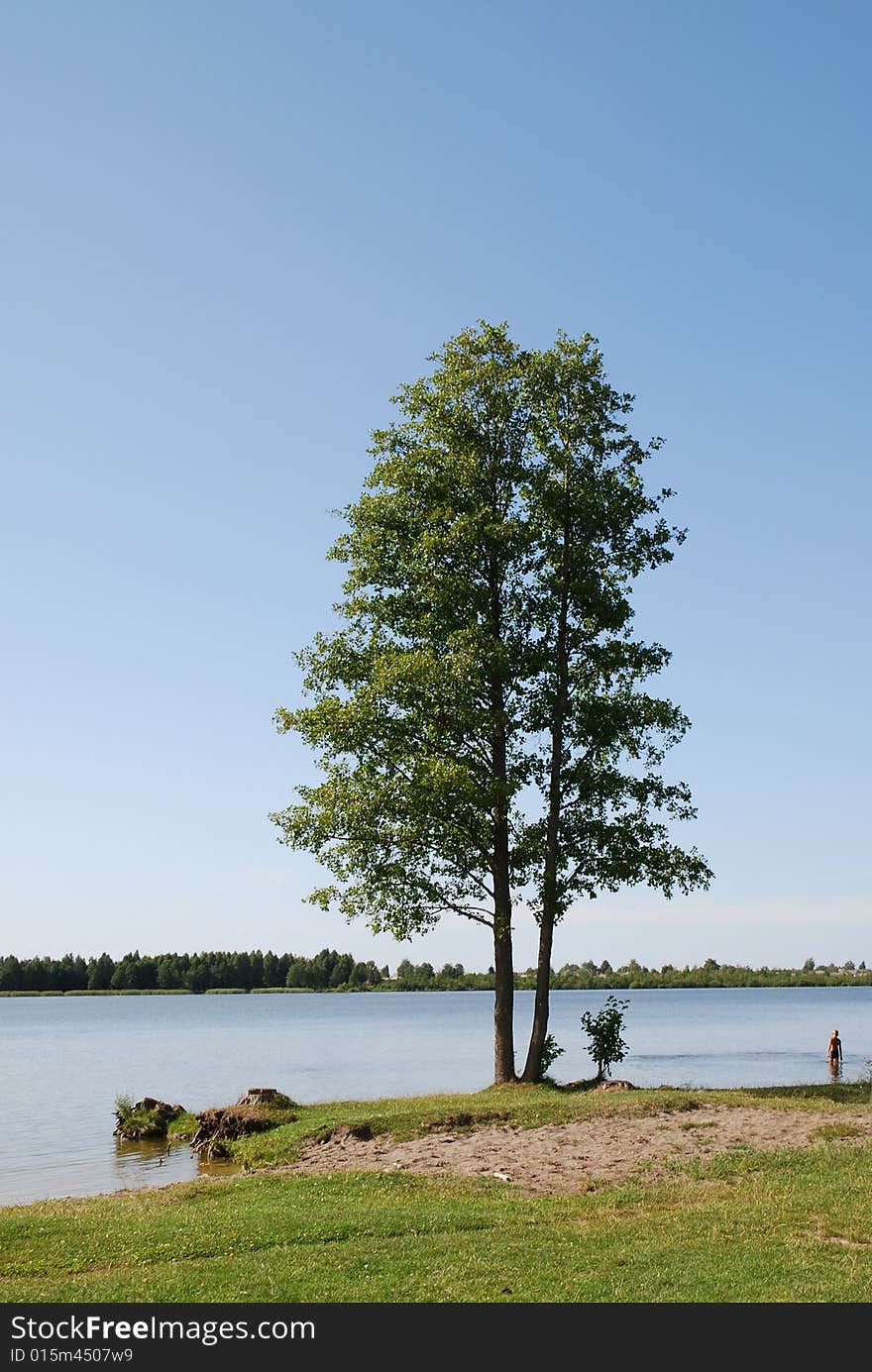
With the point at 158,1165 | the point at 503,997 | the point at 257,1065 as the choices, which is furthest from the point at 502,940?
the point at 257,1065

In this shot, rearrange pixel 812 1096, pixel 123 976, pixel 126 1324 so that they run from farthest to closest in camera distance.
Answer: pixel 123 976 → pixel 812 1096 → pixel 126 1324

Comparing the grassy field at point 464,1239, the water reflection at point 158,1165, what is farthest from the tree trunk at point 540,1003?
the grassy field at point 464,1239

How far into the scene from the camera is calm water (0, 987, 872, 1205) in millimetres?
27219

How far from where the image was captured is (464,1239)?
42.8 feet

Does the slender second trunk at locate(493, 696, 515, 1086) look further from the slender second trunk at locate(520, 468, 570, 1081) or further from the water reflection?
the water reflection

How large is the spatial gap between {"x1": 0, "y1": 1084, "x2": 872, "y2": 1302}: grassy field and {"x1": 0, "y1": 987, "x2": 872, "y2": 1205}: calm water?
8.18m

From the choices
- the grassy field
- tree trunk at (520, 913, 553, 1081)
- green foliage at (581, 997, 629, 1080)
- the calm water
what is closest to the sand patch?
the grassy field

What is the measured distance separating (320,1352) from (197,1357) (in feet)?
3.38

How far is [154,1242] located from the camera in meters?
13.4

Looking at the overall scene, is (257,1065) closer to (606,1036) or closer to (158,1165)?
(606,1036)

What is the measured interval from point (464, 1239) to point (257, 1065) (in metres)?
42.3

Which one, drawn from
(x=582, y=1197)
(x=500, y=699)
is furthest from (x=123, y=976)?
(x=582, y=1197)

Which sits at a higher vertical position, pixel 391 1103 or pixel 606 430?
pixel 606 430

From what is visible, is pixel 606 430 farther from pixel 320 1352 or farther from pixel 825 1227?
pixel 320 1352
